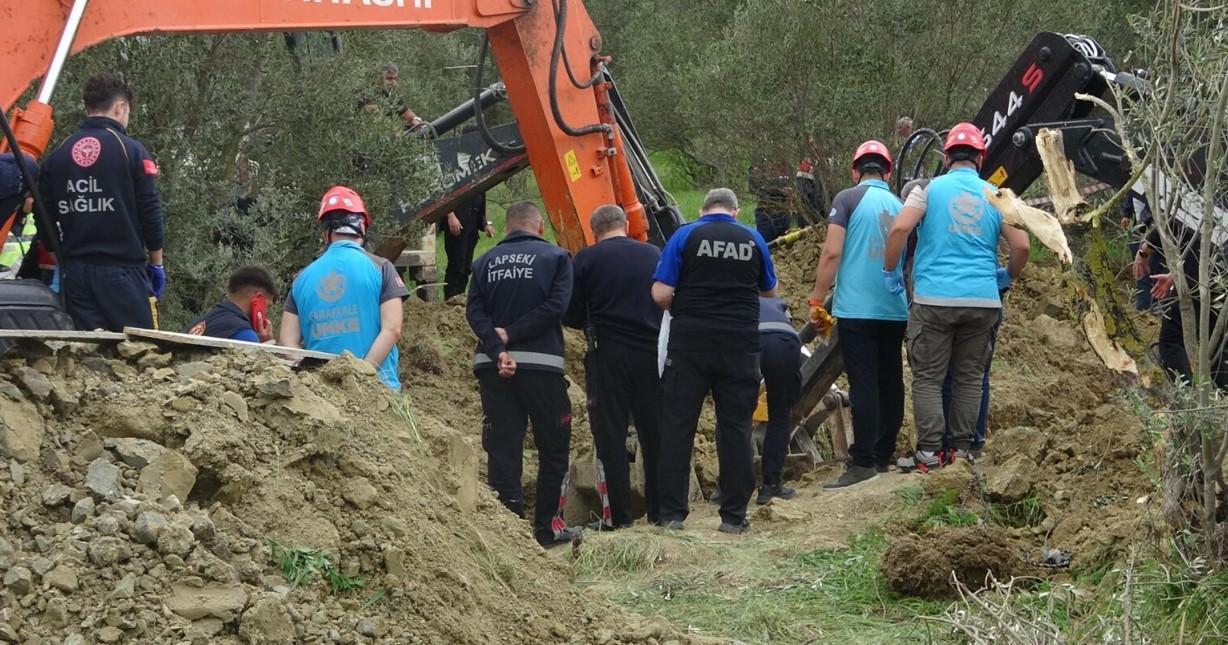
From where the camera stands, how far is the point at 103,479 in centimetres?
462

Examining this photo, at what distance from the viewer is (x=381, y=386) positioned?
599 cm

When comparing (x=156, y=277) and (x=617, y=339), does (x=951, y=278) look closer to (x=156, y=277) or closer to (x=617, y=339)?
(x=617, y=339)

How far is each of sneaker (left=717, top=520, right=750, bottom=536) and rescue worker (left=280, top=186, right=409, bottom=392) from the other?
6.57 feet

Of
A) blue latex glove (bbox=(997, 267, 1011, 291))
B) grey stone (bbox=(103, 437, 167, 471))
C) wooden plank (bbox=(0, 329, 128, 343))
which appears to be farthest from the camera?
blue latex glove (bbox=(997, 267, 1011, 291))

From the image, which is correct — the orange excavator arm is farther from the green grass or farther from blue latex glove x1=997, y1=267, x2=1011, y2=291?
the green grass

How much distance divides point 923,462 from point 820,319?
3.62 feet

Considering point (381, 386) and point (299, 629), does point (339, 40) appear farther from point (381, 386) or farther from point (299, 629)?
point (299, 629)

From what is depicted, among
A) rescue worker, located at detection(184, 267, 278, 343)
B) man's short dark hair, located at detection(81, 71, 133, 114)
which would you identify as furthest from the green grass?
man's short dark hair, located at detection(81, 71, 133, 114)

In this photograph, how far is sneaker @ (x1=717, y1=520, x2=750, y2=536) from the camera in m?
8.37

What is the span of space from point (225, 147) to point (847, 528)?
15.8ft

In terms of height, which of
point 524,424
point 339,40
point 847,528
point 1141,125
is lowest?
point 847,528

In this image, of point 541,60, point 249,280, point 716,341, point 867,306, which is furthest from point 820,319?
point 249,280

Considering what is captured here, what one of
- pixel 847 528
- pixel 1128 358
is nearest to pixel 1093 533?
pixel 1128 358

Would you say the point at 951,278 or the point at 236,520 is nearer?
the point at 236,520
